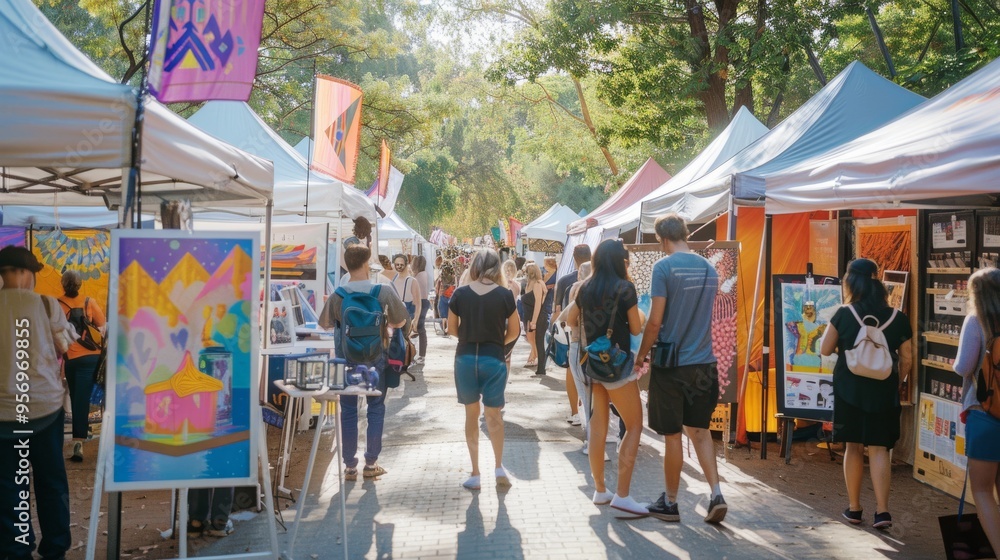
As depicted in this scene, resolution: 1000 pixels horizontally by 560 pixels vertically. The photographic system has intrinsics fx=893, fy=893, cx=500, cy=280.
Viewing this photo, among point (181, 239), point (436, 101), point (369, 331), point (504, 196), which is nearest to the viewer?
point (181, 239)

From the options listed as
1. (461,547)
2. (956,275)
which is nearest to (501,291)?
(461,547)

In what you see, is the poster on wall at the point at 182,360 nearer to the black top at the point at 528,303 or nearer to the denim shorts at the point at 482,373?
the denim shorts at the point at 482,373

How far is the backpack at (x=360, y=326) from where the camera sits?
22.2ft

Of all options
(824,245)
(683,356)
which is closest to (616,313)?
(683,356)

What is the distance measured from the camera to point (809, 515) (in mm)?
6297

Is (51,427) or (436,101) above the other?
(436,101)

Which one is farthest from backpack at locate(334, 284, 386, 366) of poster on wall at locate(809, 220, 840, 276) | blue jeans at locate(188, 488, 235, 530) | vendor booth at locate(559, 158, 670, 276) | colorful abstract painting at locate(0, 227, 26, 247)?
vendor booth at locate(559, 158, 670, 276)

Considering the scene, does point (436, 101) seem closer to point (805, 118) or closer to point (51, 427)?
point (805, 118)

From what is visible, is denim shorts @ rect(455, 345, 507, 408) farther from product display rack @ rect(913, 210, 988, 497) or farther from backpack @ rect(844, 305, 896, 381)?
product display rack @ rect(913, 210, 988, 497)

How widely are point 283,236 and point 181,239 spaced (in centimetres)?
535

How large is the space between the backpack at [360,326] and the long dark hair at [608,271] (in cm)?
169

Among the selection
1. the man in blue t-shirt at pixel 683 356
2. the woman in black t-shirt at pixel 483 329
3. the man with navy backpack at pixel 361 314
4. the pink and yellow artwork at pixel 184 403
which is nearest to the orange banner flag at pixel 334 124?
the man with navy backpack at pixel 361 314

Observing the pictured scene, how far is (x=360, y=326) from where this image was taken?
22.2ft

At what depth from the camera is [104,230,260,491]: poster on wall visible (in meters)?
4.45
